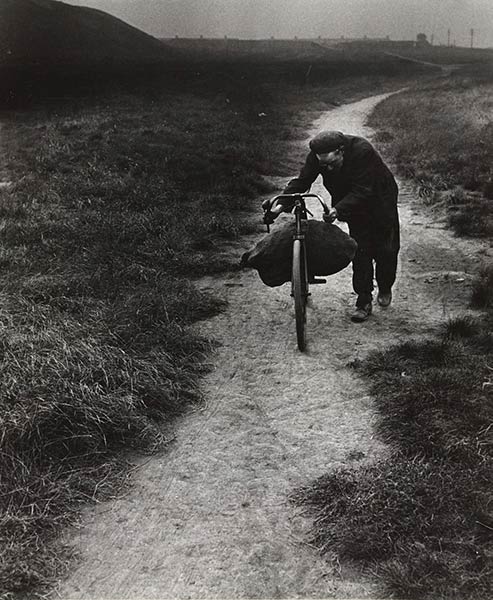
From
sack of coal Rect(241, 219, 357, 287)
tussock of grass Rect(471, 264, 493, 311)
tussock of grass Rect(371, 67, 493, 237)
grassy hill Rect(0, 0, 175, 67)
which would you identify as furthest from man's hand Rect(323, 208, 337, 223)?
grassy hill Rect(0, 0, 175, 67)

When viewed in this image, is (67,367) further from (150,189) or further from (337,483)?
(150,189)

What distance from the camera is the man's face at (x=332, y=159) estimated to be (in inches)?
204

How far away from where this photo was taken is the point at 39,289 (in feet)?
20.2

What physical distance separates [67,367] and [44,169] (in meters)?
8.59

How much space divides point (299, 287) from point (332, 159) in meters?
1.19

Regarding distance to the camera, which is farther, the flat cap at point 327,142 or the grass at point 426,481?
the flat cap at point 327,142

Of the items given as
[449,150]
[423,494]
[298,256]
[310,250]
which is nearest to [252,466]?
[423,494]

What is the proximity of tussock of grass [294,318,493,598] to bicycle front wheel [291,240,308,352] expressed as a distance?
83cm

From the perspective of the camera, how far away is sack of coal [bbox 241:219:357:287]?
5.19m

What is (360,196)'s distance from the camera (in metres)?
5.32

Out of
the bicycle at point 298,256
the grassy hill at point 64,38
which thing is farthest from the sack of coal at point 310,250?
the grassy hill at point 64,38

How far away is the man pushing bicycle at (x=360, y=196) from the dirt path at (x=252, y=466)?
1.45 feet

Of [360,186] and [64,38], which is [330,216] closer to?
[360,186]

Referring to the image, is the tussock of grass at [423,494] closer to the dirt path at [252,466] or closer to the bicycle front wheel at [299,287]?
the dirt path at [252,466]
